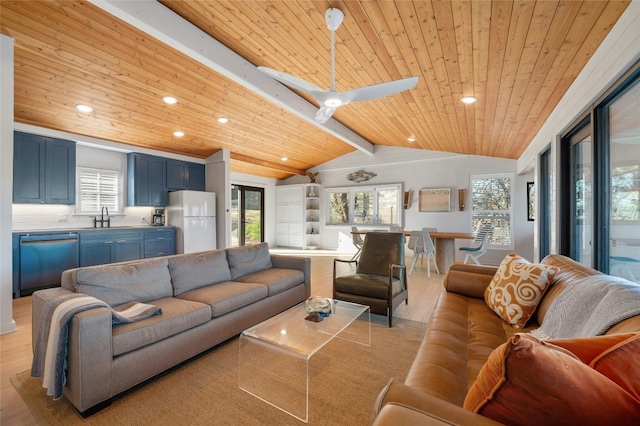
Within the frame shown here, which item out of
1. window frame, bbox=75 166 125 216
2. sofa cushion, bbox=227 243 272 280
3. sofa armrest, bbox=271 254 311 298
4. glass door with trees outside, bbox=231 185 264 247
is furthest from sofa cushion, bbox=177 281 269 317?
glass door with trees outside, bbox=231 185 264 247

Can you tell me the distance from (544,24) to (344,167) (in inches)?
251

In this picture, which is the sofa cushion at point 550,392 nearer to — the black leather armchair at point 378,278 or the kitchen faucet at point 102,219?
the black leather armchair at point 378,278

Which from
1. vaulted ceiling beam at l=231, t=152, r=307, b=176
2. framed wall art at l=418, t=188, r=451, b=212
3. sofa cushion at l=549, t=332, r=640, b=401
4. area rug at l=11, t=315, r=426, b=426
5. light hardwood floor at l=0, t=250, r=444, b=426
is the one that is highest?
vaulted ceiling beam at l=231, t=152, r=307, b=176

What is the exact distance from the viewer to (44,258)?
13.1ft

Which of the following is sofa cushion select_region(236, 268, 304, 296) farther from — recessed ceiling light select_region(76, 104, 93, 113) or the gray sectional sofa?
recessed ceiling light select_region(76, 104, 93, 113)

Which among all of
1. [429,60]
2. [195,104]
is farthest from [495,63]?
[195,104]

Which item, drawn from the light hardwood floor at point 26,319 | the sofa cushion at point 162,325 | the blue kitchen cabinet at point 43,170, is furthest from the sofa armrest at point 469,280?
the blue kitchen cabinet at point 43,170

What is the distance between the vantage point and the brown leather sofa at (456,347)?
30.0 inches

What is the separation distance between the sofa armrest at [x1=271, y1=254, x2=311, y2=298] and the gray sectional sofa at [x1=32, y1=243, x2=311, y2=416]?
7cm

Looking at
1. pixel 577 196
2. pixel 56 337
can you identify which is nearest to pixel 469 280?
pixel 577 196

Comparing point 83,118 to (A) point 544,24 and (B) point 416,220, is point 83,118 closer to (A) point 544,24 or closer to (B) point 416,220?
(A) point 544,24

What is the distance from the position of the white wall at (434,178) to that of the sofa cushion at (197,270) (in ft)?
17.5

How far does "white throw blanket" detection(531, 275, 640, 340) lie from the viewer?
42.2 inches

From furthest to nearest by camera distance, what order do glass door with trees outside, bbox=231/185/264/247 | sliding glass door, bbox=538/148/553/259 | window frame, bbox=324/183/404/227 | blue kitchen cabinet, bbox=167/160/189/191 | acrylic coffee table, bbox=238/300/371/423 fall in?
glass door with trees outside, bbox=231/185/264/247, window frame, bbox=324/183/404/227, blue kitchen cabinet, bbox=167/160/189/191, sliding glass door, bbox=538/148/553/259, acrylic coffee table, bbox=238/300/371/423
